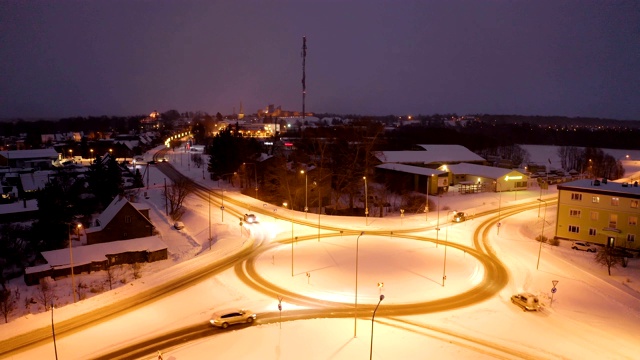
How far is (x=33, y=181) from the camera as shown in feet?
188

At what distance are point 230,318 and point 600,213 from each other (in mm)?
32250

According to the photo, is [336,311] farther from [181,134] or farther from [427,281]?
[181,134]

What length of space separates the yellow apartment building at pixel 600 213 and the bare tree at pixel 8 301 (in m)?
41.8

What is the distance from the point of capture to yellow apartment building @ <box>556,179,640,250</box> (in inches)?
1396

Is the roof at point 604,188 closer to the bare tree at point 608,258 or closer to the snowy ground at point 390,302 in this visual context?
the snowy ground at point 390,302

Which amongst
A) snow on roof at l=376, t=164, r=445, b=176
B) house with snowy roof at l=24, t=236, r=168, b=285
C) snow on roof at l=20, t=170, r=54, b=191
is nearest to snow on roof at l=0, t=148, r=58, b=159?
snow on roof at l=20, t=170, r=54, b=191

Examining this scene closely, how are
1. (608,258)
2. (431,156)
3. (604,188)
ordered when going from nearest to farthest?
1. (608,258)
2. (604,188)
3. (431,156)

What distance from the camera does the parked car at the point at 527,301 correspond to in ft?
77.5

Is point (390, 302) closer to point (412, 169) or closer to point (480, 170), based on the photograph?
point (412, 169)

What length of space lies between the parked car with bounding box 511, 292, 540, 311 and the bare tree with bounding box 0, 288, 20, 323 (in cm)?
2908

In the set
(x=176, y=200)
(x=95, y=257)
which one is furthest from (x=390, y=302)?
(x=176, y=200)

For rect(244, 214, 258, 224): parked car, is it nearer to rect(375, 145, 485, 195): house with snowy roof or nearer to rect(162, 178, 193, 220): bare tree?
rect(162, 178, 193, 220): bare tree

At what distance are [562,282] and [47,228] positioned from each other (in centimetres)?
3967

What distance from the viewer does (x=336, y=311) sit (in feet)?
75.7
